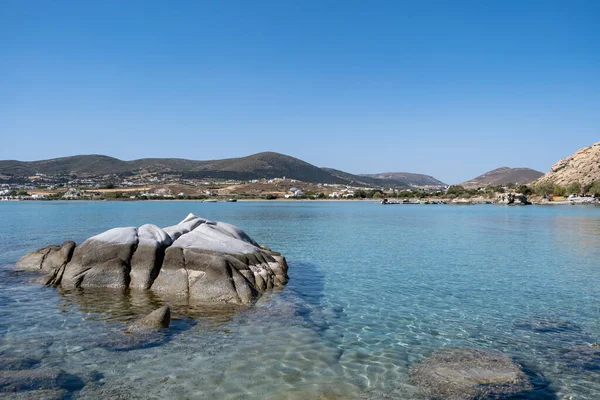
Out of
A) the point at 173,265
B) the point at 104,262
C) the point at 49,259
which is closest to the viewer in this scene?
the point at 173,265

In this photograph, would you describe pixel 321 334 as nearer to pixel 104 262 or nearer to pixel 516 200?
pixel 104 262

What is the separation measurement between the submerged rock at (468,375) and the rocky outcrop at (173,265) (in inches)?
303

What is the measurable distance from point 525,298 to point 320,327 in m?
9.53

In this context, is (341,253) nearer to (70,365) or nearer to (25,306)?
(25,306)

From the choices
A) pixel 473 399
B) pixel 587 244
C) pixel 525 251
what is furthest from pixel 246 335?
pixel 587 244

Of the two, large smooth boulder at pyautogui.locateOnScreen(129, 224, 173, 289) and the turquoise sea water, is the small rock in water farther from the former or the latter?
large smooth boulder at pyautogui.locateOnScreen(129, 224, 173, 289)

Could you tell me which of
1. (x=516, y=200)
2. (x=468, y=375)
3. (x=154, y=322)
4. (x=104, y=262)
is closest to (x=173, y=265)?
(x=104, y=262)

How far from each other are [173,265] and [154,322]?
17.4 feet

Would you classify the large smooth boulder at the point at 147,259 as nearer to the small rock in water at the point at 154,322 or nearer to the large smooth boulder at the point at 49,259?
the large smooth boulder at the point at 49,259

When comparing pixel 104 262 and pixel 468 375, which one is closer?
pixel 468 375

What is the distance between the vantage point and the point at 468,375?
377 inches

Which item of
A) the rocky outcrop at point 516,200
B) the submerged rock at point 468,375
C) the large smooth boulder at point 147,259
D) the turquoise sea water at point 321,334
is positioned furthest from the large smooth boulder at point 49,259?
the rocky outcrop at point 516,200

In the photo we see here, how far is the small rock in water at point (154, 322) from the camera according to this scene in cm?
1268

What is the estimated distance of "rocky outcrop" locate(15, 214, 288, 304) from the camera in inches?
659
